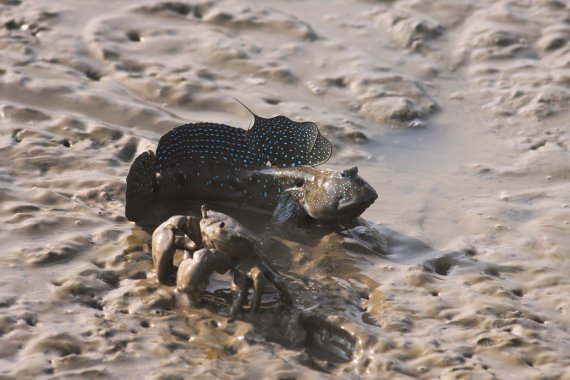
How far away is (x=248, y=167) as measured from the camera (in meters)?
5.82

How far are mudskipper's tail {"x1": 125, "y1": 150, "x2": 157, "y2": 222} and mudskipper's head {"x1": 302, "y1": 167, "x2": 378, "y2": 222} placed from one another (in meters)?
0.87

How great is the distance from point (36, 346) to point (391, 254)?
2.01 m

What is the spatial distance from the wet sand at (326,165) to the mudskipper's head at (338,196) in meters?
0.15

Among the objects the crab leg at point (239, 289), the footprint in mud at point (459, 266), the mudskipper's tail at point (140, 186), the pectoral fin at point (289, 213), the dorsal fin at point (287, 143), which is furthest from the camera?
the dorsal fin at point (287, 143)

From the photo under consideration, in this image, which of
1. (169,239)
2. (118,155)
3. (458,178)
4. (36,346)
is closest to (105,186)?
(118,155)

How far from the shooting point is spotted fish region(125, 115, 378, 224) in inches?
220

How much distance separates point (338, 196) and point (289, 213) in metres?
0.36

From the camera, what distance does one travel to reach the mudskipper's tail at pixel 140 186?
534 centimetres

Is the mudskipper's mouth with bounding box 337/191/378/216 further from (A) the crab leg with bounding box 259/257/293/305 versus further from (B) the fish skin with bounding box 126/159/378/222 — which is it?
(A) the crab leg with bounding box 259/257/293/305

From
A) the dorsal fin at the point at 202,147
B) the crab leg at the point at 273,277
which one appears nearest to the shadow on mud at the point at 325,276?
the crab leg at the point at 273,277

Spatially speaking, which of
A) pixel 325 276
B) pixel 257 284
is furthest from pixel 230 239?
pixel 325 276

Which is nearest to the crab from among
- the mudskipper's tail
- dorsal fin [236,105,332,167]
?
the mudskipper's tail

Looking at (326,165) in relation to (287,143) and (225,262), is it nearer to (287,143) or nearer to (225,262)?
(287,143)

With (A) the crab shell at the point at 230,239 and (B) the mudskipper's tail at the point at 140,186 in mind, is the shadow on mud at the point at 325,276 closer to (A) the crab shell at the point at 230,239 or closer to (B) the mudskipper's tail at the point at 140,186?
(B) the mudskipper's tail at the point at 140,186
